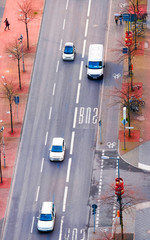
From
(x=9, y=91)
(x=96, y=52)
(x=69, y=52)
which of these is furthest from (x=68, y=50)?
(x=9, y=91)

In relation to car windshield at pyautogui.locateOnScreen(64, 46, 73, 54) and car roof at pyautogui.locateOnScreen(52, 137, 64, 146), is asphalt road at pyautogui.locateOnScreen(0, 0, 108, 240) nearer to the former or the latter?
car windshield at pyautogui.locateOnScreen(64, 46, 73, 54)

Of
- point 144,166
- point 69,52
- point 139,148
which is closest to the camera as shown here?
point 144,166

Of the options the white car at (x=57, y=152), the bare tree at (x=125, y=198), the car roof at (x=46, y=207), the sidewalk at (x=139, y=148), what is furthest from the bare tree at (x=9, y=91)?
the bare tree at (x=125, y=198)

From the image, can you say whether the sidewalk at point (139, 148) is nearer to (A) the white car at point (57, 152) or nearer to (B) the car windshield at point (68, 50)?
(A) the white car at point (57, 152)

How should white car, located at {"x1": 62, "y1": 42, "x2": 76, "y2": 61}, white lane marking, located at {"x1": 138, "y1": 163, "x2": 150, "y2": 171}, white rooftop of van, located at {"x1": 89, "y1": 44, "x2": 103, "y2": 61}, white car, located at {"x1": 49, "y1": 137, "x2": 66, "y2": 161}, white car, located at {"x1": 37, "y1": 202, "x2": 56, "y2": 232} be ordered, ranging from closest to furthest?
white car, located at {"x1": 37, "y1": 202, "x2": 56, "y2": 232} < white lane marking, located at {"x1": 138, "y1": 163, "x2": 150, "y2": 171} < white car, located at {"x1": 49, "y1": 137, "x2": 66, "y2": 161} < white rooftop of van, located at {"x1": 89, "y1": 44, "x2": 103, "y2": 61} < white car, located at {"x1": 62, "y1": 42, "x2": 76, "y2": 61}

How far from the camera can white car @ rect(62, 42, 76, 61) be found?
19525 centimetres

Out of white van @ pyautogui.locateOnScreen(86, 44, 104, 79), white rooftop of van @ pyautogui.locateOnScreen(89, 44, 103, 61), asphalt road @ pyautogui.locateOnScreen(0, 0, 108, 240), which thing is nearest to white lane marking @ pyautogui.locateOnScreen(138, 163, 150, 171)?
asphalt road @ pyautogui.locateOnScreen(0, 0, 108, 240)

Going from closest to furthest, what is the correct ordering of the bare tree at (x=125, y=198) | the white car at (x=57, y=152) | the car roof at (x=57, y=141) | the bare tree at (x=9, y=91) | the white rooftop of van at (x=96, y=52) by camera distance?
the bare tree at (x=125, y=198), the white car at (x=57, y=152), the car roof at (x=57, y=141), the bare tree at (x=9, y=91), the white rooftop of van at (x=96, y=52)

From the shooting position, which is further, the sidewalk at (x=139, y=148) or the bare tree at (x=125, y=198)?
the bare tree at (x=125, y=198)

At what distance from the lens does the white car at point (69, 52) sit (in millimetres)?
195250

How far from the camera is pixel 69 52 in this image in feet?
641

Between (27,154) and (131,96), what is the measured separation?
66.7ft

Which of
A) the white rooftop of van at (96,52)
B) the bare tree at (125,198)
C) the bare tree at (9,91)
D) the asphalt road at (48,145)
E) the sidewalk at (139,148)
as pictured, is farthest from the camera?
the white rooftop of van at (96,52)

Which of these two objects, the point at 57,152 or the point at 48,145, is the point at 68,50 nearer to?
the point at 48,145
